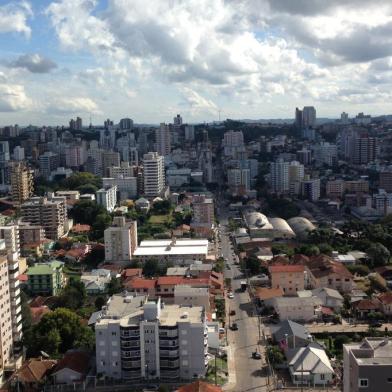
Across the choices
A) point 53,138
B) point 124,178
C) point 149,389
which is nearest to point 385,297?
point 149,389

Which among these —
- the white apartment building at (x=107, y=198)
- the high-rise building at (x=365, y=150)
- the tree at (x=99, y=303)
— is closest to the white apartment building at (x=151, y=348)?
the tree at (x=99, y=303)

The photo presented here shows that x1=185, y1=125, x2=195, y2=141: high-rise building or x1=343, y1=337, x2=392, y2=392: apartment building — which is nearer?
x1=343, y1=337, x2=392, y2=392: apartment building

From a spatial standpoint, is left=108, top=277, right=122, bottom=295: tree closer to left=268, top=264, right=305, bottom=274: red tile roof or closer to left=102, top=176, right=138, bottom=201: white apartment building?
left=268, top=264, right=305, bottom=274: red tile roof

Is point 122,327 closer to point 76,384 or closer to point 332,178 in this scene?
point 76,384

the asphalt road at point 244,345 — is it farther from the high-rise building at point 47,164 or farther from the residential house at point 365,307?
the high-rise building at point 47,164

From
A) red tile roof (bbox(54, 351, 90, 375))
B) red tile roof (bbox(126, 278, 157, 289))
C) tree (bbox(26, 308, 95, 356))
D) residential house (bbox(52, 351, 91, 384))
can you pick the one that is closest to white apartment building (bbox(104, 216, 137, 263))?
red tile roof (bbox(126, 278, 157, 289))

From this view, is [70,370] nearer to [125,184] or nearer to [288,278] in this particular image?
[288,278]

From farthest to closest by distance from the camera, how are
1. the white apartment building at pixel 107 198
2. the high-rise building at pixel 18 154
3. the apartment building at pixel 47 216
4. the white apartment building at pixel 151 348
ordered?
1. the high-rise building at pixel 18 154
2. the white apartment building at pixel 107 198
3. the apartment building at pixel 47 216
4. the white apartment building at pixel 151 348
